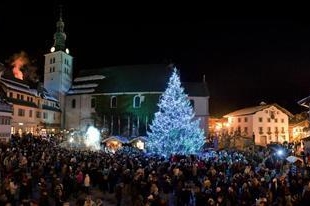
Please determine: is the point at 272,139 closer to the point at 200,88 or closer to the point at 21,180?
the point at 200,88

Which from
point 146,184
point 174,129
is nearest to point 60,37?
point 174,129

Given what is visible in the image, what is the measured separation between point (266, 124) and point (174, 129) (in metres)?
34.1

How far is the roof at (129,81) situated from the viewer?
2411 inches

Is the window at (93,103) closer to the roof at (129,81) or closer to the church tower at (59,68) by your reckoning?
the roof at (129,81)

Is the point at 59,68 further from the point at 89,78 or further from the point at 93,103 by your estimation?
the point at 93,103

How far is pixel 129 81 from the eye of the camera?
63562 millimetres

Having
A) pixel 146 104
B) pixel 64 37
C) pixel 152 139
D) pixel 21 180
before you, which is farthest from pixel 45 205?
pixel 64 37

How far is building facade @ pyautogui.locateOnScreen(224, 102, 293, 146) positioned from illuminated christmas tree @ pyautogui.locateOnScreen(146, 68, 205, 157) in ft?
98.6

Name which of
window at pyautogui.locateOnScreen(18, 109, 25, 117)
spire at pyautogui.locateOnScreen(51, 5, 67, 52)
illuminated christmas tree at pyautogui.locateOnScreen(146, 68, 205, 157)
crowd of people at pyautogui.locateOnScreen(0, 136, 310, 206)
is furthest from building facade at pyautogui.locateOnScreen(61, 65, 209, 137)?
crowd of people at pyautogui.locateOnScreen(0, 136, 310, 206)

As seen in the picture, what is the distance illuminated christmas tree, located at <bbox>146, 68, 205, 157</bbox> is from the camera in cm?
3562

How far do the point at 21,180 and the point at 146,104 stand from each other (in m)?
43.1

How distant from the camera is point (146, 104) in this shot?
6009 centimetres

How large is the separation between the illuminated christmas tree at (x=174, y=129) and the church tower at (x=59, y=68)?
32.3 m

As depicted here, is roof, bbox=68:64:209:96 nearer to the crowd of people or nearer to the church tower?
the church tower
